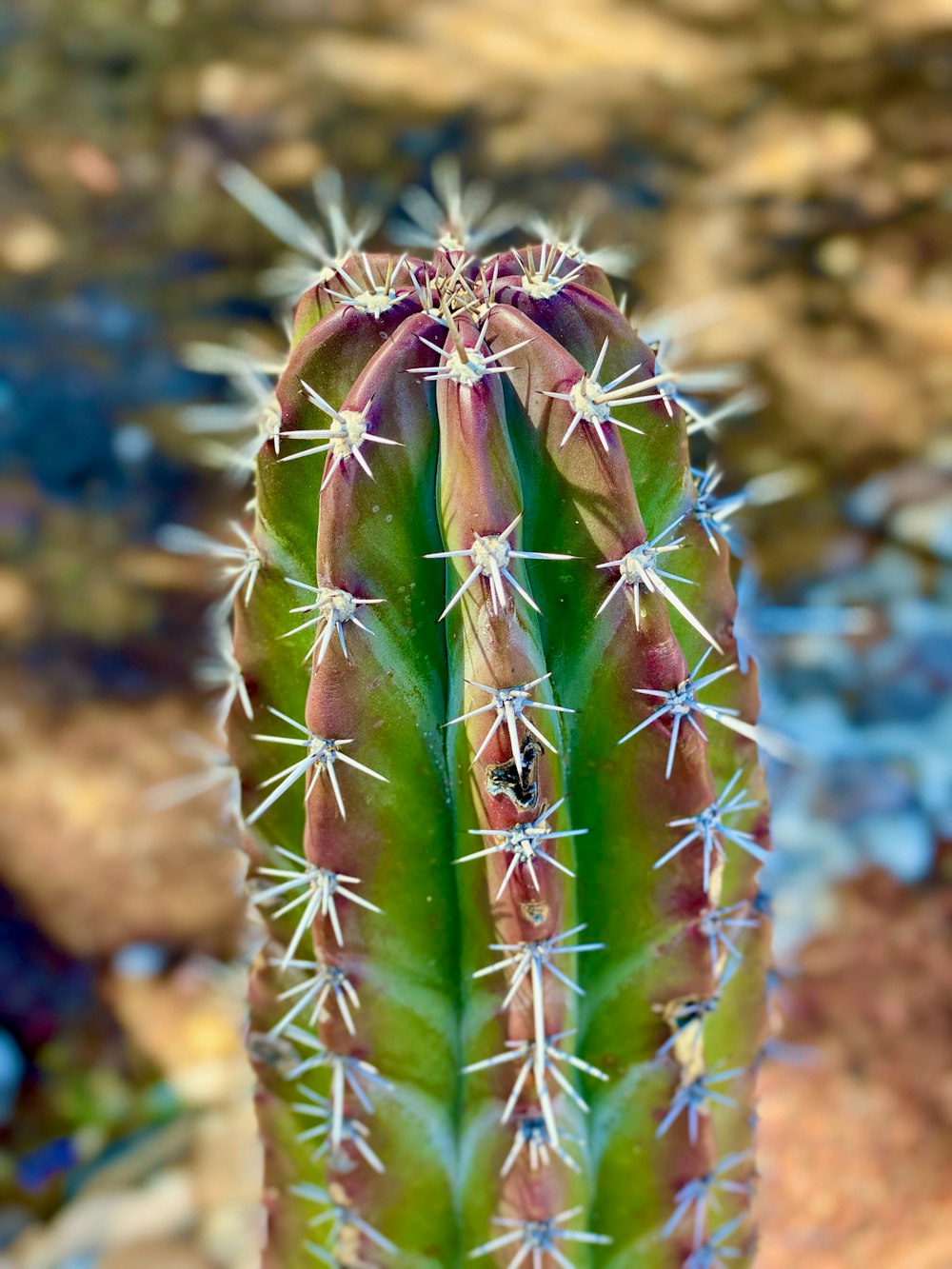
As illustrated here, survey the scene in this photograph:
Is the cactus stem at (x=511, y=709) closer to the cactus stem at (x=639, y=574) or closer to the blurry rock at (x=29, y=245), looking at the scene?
the cactus stem at (x=639, y=574)

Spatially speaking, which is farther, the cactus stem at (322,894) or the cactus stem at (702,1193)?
the cactus stem at (702,1193)

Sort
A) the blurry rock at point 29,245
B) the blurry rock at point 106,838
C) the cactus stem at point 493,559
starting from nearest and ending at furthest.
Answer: the cactus stem at point 493,559 → the blurry rock at point 106,838 → the blurry rock at point 29,245

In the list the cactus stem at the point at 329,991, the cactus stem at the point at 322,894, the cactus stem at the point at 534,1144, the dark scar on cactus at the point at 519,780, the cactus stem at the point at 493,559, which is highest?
the cactus stem at the point at 493,559

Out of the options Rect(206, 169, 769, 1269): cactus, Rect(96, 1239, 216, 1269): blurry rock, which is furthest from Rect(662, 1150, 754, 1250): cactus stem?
Rect(96, 1239, 216, 1269): blurry rock

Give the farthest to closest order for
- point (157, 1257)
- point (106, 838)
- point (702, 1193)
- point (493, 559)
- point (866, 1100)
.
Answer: point (106, 838) → point (866, 1100) → point (157, 1257) → point (702, 1193) → point (493, 559)

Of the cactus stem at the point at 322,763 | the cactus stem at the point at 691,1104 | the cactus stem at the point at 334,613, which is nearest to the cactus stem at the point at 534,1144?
the cactus stem at the point at 691,1104

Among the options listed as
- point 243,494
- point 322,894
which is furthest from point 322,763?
point 243,494

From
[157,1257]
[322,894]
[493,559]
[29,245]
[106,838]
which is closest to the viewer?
[493,559]

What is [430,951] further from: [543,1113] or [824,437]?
[824,437]

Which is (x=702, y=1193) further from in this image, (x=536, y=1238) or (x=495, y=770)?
(x=495, y=770)
